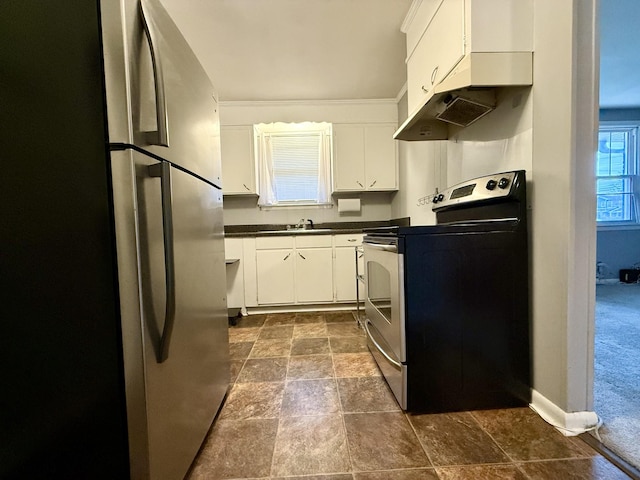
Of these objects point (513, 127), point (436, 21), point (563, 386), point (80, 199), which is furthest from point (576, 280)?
point (80, 199)

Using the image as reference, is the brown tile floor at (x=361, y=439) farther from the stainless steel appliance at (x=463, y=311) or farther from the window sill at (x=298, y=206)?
the window sill at (x=298, y=206)

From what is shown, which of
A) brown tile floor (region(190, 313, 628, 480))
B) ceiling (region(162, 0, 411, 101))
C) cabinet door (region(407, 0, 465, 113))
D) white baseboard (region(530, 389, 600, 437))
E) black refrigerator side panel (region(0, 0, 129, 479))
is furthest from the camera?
ceiling (region(162, 0, 411, 101))

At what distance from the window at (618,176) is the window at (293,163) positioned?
3.90m

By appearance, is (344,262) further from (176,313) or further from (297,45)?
(176,313)

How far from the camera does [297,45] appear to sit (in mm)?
2312

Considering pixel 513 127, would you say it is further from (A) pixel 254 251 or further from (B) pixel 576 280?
(A) pixel 254 251

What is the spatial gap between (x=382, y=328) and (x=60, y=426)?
4.20 feet

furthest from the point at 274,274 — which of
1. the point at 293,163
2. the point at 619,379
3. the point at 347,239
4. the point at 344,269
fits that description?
the point at 619,379

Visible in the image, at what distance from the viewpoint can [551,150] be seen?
1.18 meters

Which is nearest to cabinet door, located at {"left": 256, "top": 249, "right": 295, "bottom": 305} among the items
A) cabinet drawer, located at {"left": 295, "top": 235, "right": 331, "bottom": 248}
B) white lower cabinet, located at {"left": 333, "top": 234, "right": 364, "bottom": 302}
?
cabinet drawer, located at {"left": 295, "top": 235, "right": 331, "bottom": 248}

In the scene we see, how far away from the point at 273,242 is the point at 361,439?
83.9 inches

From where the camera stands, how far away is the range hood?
128cm

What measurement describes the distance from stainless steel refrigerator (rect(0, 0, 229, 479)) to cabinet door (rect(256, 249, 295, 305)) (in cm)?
225

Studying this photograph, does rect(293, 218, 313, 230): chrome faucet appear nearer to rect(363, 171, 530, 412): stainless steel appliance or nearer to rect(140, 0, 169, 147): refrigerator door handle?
rect(363, 171, 530, 412): stainless steel appliance
